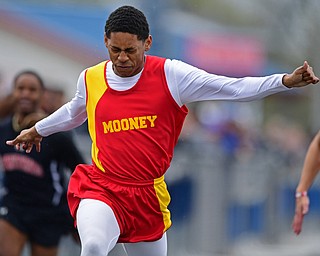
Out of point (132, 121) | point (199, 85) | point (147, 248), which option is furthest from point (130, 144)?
point (147, 248)

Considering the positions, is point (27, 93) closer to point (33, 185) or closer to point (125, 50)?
point (33, 185)

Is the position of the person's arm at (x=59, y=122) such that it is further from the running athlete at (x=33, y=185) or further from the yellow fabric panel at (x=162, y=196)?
the running athlete at (x=33, y=185)

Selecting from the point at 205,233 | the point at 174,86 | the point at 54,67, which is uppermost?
the point at 54,67

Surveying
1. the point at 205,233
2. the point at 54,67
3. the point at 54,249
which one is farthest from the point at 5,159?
the point at 54,67

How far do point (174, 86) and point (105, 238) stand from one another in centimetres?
113

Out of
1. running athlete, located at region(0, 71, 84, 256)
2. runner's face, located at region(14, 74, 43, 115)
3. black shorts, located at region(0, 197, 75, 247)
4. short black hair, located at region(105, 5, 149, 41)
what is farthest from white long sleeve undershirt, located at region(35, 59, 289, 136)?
black shorts, located at region(0, 197, 75, 247)

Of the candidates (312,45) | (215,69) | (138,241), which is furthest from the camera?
(215,69)

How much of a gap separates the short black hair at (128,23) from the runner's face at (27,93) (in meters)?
2.94

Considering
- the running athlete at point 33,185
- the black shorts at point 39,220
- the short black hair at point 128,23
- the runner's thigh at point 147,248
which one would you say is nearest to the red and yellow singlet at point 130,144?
the runner's thigh at point 147,248

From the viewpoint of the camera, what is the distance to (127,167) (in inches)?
328

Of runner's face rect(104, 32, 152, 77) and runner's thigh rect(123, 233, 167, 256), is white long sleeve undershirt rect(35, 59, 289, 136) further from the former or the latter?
runner's thigh rect(123, 233, 167, 256)

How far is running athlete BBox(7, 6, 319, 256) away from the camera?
8.16 metres

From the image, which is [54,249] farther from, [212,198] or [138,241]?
[212,198]

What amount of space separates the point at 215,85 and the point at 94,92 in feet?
2.76
